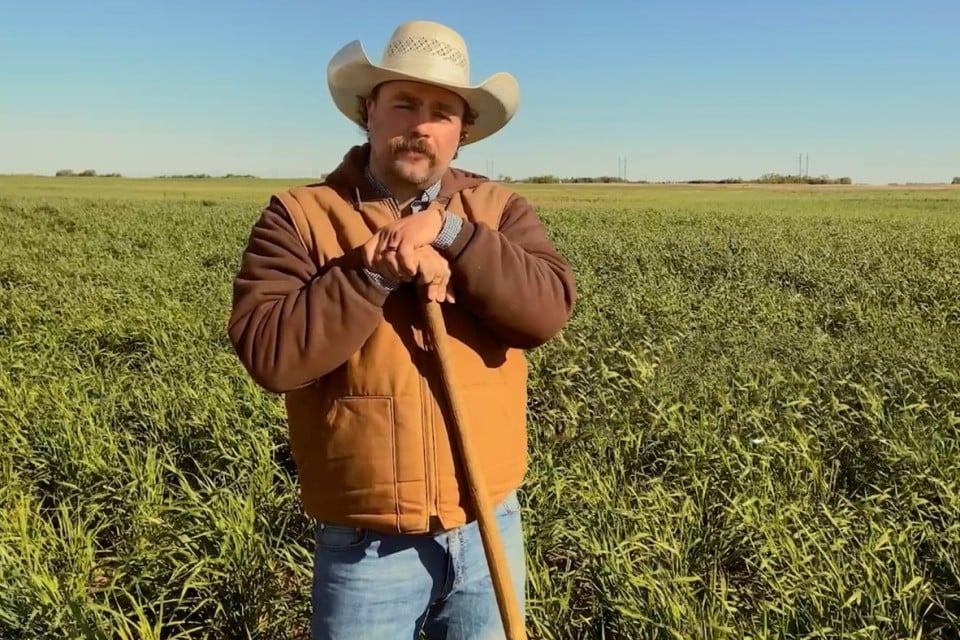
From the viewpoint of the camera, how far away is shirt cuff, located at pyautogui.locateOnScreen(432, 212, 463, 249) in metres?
1.61

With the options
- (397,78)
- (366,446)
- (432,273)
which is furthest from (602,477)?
(397,78)

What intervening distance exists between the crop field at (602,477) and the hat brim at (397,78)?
1.72m

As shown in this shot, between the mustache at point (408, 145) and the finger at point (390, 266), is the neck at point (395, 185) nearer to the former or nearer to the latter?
the mustache at point (408, 145)

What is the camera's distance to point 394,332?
5.45 feet

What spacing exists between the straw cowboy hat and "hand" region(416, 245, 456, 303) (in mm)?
374

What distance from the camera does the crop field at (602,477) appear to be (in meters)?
2.89

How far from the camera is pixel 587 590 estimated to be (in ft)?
10.5

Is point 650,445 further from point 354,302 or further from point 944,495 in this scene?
point 354,302

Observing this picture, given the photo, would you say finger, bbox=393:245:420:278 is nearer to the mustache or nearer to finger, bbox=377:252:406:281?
finger, bbox=377:252:406:281

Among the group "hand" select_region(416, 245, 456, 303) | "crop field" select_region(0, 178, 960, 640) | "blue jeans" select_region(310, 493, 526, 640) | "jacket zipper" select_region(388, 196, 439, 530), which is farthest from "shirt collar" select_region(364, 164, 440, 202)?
"crop field" select_region(0, 178, 960, 640)

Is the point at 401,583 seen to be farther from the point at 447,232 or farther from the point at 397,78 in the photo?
the point at 397,78

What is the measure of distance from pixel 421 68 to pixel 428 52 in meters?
0.05

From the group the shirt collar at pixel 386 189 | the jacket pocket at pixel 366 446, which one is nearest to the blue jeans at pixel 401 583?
the jacket pocket at pixel 366 446

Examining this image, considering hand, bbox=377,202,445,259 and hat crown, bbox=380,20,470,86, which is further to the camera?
hat crown, bbox=380,20,470,86
